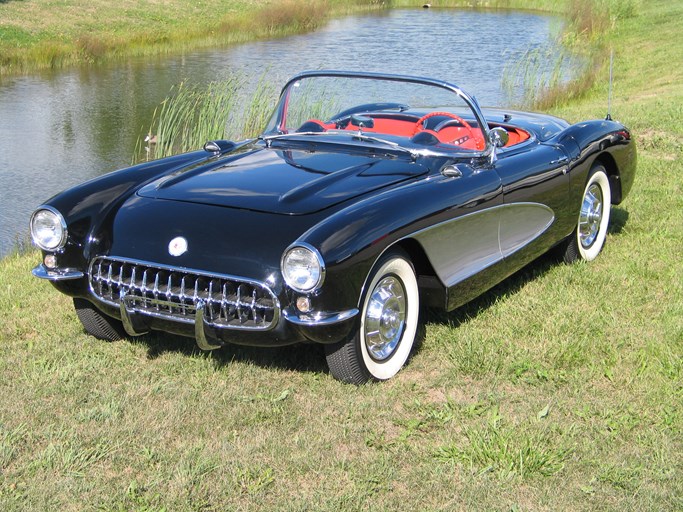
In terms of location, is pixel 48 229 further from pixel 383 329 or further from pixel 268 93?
pixel 268 93

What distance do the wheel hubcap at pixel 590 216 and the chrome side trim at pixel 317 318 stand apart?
9.11ft

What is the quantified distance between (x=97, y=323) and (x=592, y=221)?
3.47 m

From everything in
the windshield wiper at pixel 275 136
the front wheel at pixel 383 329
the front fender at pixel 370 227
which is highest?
the windshield wiper at pixel 275 136

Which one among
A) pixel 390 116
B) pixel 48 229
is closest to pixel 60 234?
pixel 48 229

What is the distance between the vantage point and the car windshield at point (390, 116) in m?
5.13

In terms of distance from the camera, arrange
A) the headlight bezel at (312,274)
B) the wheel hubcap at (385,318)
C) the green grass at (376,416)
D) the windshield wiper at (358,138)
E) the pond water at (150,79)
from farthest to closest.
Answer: the pond water at (150,79)
the windshield wiper at (358,138)
the wheel hubcap at (385,318)
the headlight bezel at (312,274)
the green grass at (376,416)

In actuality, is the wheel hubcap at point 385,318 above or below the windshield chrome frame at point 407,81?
below

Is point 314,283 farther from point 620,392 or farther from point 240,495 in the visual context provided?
Result: point 620,392

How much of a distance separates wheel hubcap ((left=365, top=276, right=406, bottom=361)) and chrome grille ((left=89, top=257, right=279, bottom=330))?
20.6 inches

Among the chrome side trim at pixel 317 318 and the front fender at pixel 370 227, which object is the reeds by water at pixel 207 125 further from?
the chrome side trim at pixel 317 318

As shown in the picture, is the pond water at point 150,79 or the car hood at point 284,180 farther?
the pond water at point 150,79

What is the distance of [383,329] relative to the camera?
4242mm

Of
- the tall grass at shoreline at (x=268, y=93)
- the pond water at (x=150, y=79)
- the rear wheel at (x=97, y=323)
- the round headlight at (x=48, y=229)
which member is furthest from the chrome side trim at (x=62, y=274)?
the tall grass at shoreline at (x=268, y=93)

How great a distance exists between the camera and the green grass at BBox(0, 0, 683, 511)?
332 centimetres
